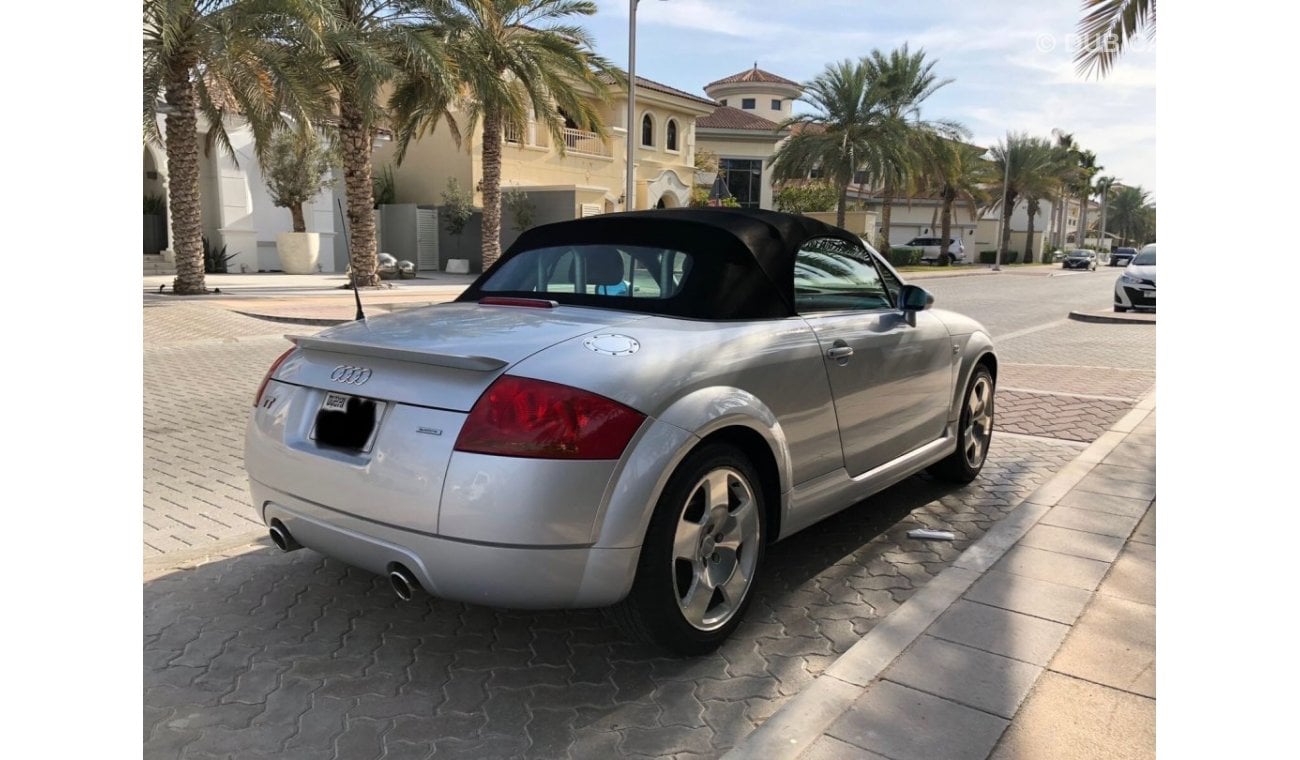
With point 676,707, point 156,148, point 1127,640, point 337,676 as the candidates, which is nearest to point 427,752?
point 337,676

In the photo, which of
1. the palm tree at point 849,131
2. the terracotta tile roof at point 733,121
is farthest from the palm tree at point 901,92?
the terracotta tile roof at point 733,121

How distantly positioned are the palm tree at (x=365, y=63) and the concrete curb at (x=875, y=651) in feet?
44.9

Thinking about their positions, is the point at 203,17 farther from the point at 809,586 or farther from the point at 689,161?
the point at 689,161

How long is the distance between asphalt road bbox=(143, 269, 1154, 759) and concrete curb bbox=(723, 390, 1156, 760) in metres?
0.13

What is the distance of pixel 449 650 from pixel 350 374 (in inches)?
41.6

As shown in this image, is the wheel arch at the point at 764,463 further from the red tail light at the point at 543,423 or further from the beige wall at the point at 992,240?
the beige wall at the point at 992,240

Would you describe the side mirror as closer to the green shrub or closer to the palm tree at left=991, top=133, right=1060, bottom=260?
the green shrub

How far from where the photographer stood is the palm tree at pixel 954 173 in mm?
41056

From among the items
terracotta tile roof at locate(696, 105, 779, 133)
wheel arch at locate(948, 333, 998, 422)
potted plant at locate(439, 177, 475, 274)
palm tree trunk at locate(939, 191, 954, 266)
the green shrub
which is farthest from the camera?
terracotta tile roof at locate(696, 105, 779, 133)

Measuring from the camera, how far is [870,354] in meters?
4.01

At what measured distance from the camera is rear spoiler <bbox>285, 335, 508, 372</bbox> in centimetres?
280

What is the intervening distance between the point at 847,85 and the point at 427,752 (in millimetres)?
39458

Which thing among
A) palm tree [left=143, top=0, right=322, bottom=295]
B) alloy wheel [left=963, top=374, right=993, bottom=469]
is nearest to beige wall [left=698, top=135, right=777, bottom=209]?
palm tree [left=143, top=0, right=322, bottom=295]

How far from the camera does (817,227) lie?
13.7ft
